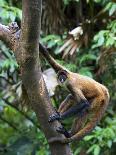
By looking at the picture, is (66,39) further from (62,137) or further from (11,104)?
(62,137)

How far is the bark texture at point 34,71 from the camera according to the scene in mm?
2408

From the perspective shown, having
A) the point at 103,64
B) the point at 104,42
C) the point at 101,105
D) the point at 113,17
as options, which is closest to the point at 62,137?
the point at 101,105

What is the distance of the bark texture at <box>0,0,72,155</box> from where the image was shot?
2.41 m

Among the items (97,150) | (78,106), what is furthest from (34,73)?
(97,150)

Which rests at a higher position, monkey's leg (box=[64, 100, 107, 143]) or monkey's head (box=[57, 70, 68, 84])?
monkey's head (box=[57, 70, 68, 84])

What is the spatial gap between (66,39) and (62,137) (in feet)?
7.12

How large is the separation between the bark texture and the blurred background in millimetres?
1344

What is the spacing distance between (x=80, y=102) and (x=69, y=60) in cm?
188

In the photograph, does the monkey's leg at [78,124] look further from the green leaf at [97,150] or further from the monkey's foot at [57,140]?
the green leaf at [97,150]

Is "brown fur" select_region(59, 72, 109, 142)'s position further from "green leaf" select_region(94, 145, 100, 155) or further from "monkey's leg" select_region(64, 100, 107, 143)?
"green leaf" select_region(94, 145, 100, 155)

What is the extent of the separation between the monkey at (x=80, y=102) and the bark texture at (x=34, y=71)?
24 centimetres

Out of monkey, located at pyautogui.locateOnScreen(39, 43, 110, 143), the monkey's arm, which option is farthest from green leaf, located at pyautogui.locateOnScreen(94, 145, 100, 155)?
the monkey's arm

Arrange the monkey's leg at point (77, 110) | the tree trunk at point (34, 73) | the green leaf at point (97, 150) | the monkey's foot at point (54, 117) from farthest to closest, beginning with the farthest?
the green leaf at point (97, 150), the monkey's leg at point (77, 110), the monkey's foot at point (54, 117), the tree trunk at point (34, 73)

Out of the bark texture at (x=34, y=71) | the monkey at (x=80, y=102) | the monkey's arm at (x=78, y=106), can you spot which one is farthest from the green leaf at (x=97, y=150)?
the bark texture at (x=34, y=71)
